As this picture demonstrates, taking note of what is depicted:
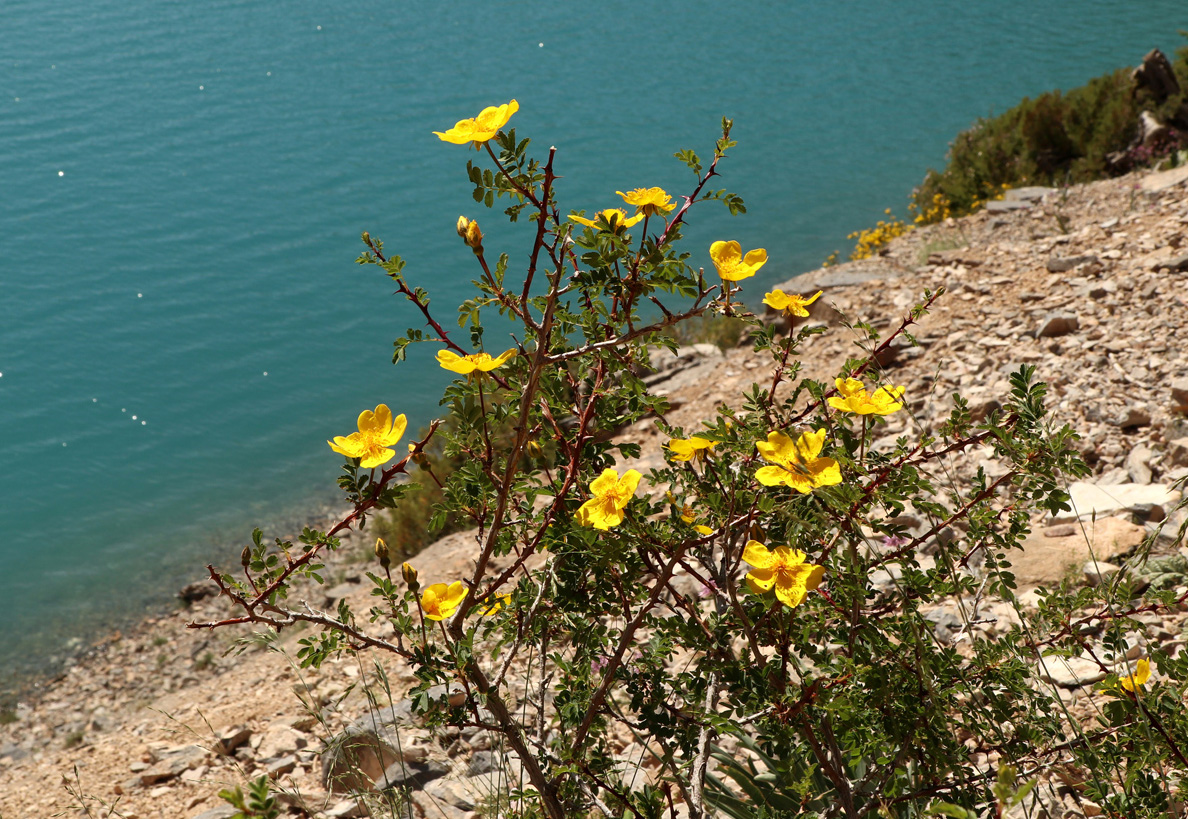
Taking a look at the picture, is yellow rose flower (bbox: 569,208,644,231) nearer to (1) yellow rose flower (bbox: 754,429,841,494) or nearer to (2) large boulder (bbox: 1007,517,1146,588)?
(1) yellow rose flower (bbox: 754,429,841,494)

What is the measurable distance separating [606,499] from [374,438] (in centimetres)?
40

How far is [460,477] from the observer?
1496 millimetres

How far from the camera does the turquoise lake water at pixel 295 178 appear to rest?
7688mm

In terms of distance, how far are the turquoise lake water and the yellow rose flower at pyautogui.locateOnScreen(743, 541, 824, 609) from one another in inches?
251

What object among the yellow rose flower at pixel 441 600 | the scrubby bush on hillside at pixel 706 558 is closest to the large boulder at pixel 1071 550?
the scrubby bush on hillside at pixel 706 558

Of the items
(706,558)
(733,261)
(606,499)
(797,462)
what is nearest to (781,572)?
(797,462)

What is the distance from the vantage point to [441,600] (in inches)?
59.7

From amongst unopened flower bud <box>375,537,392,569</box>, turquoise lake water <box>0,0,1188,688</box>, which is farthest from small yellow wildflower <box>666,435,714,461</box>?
turquoise lake water <box>0,0,1188,688</box>

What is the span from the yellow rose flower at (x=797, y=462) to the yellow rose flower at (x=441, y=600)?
2.03 feet

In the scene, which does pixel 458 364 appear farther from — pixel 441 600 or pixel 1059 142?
pixel 1059 142

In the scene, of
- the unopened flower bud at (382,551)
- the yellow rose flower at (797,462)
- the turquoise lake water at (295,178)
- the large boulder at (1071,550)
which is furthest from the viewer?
the turquoise lake water at (295,178)

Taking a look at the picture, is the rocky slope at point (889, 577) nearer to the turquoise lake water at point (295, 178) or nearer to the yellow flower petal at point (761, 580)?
the yellow flower petal at point (761, 580)

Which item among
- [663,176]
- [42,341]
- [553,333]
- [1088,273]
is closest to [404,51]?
[663,176]

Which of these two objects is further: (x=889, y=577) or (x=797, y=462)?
(x=889, y=577)
